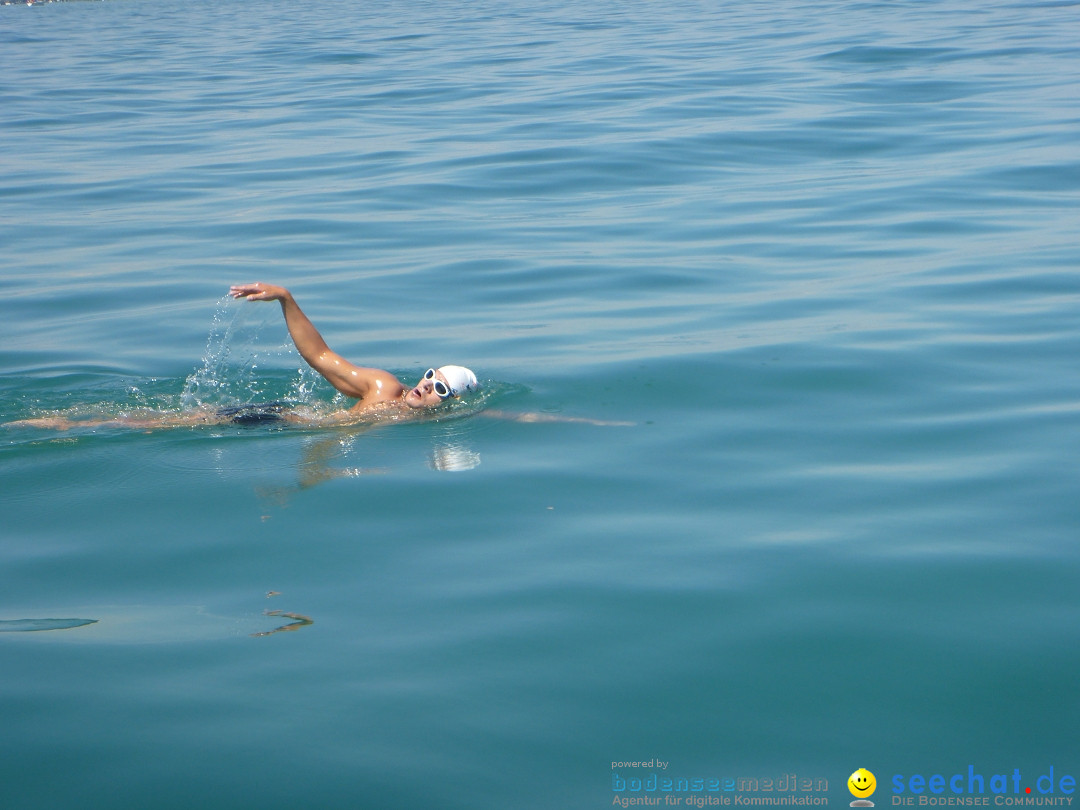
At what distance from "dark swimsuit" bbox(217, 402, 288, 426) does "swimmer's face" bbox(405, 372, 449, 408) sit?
3.22 ft

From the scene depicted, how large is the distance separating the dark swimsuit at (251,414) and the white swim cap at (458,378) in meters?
1.26

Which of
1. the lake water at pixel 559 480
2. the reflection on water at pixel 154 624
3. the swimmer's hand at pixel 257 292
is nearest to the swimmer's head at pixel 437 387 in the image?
the lake water at pixel 559 480

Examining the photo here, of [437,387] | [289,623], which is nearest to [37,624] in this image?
[289,623]

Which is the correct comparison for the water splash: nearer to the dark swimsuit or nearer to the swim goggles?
the dark swimsuit

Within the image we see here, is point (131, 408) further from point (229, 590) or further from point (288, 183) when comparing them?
point (288, 183)

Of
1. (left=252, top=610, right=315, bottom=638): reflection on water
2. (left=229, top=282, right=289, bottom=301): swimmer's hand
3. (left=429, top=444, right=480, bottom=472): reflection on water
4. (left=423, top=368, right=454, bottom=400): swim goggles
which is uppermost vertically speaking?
(left=229, top=282, right=289, bottom=301): swimmer's hand

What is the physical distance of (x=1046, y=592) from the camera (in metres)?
5.94

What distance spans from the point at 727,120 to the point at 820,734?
1783cm

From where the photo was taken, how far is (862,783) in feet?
15.2

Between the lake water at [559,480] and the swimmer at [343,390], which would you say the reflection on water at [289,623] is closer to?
the lake water at [559,480]

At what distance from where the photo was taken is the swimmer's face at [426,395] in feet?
29.6

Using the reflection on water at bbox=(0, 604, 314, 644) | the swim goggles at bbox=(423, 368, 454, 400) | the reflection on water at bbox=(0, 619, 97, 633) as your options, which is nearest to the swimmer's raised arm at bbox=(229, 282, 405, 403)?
the swim goggles at bbox=(423, 368, 454, 400)

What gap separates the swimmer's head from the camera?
9.02 m

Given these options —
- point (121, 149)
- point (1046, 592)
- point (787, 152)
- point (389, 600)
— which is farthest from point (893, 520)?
point (121, 149)
